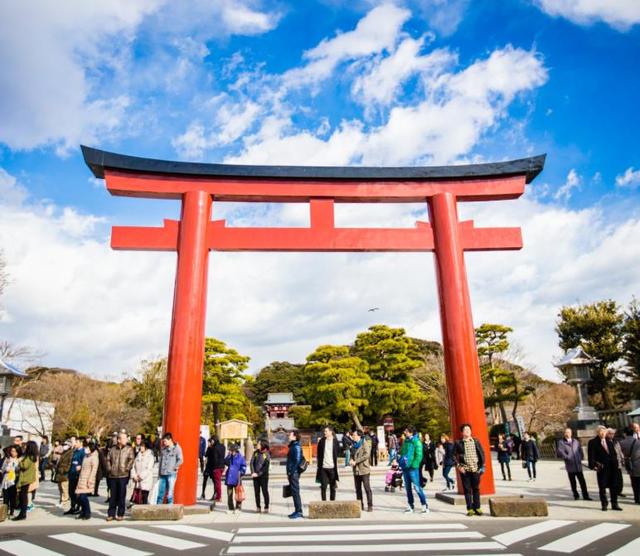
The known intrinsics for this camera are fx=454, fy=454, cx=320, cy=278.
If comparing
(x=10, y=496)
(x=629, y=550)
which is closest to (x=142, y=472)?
(x=10, y=496)

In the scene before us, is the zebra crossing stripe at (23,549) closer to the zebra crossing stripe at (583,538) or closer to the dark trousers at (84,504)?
the dark trousers at (84,504)

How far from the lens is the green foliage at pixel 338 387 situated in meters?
30.1

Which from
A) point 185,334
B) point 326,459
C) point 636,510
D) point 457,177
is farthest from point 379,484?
point 457,177

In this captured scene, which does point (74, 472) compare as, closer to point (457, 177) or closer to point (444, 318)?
point (444, 318)

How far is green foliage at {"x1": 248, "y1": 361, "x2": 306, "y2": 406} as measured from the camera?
56531 mm

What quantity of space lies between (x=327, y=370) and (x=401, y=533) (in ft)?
80.4

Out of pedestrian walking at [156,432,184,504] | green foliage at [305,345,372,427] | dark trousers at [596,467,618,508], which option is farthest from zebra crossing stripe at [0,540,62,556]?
green foliage at [305,345,372,427]

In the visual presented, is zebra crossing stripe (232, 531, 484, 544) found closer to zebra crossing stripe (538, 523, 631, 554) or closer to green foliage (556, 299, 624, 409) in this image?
zebra crossing stripe (538, 523, 631, 554)

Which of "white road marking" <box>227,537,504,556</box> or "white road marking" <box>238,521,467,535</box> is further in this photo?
"white road marking" <box>238,521,467,535</box>

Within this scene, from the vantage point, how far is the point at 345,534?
6.50 metres

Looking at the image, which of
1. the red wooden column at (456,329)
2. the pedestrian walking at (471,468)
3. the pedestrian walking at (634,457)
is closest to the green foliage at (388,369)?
the red wooden column at (456,329)

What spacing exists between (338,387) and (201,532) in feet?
77.1

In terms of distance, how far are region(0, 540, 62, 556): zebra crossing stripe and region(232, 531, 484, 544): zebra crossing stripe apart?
237 centimetres

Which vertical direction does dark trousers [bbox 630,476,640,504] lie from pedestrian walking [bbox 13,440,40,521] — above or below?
below
